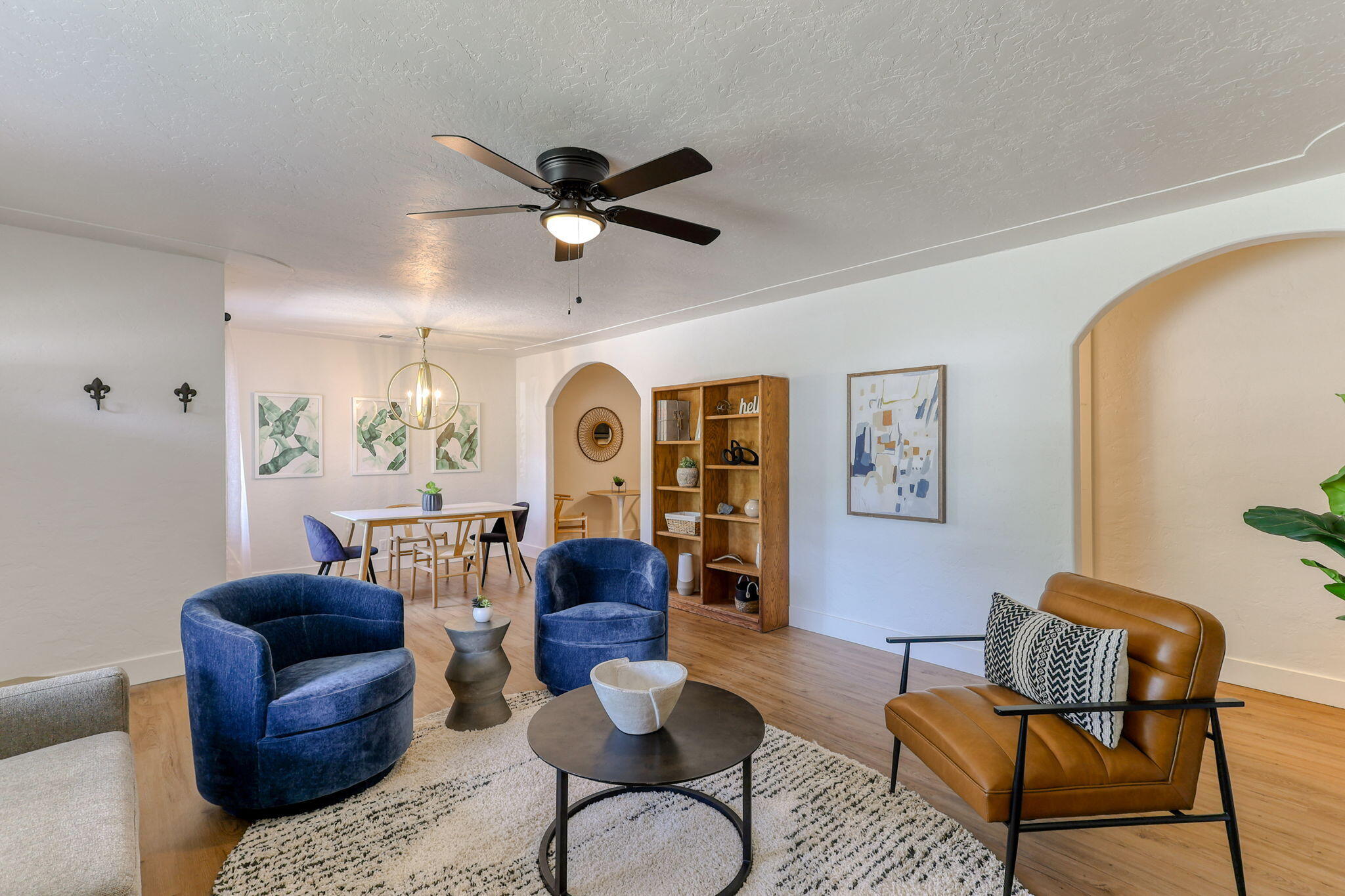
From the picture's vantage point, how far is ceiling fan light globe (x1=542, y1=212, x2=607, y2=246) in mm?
2381

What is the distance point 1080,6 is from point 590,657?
3192mm

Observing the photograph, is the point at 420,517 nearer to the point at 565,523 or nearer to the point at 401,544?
the point at 401,544

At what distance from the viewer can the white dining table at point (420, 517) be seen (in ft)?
17.6

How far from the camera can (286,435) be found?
6449 millimetres

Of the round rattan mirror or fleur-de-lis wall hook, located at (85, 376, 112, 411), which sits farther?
the round rattan mirror

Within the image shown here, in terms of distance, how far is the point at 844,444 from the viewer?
445 cm

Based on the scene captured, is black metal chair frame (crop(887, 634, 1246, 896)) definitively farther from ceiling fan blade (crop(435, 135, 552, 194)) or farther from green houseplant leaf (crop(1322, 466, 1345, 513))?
ceiling fan blade (crop(435, 135, 552, 194))

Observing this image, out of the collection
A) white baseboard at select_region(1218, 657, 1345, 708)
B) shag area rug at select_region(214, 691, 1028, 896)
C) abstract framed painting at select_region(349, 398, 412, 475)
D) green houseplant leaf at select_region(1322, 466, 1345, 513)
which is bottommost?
shag area rug at select_region(214, 691, 1028, 896)

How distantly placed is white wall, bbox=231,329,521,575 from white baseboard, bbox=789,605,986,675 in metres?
4.28

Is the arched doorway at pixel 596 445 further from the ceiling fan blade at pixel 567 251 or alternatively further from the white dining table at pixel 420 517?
the ceiling fan blade at pixel 567 251

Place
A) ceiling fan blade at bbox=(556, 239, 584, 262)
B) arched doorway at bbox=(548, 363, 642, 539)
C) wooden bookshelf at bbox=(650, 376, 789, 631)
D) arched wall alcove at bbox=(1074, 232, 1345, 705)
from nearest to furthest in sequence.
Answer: ceiling fan blade at bbox=(556, 239, 584, 262)
arched wall alcove at bbox=(1074, 232, 1345, 705)
wooden bookshelf at bbox=(650, 376, 789, 631)
arched doorway at bbox=(548, 363, 642, 539)

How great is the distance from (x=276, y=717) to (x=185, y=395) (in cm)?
258

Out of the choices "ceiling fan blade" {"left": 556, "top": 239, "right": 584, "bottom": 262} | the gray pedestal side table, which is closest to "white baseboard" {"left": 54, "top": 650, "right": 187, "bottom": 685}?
the gray pedestal side table

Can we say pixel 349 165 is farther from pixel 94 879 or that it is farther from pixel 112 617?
pixel 112 617
